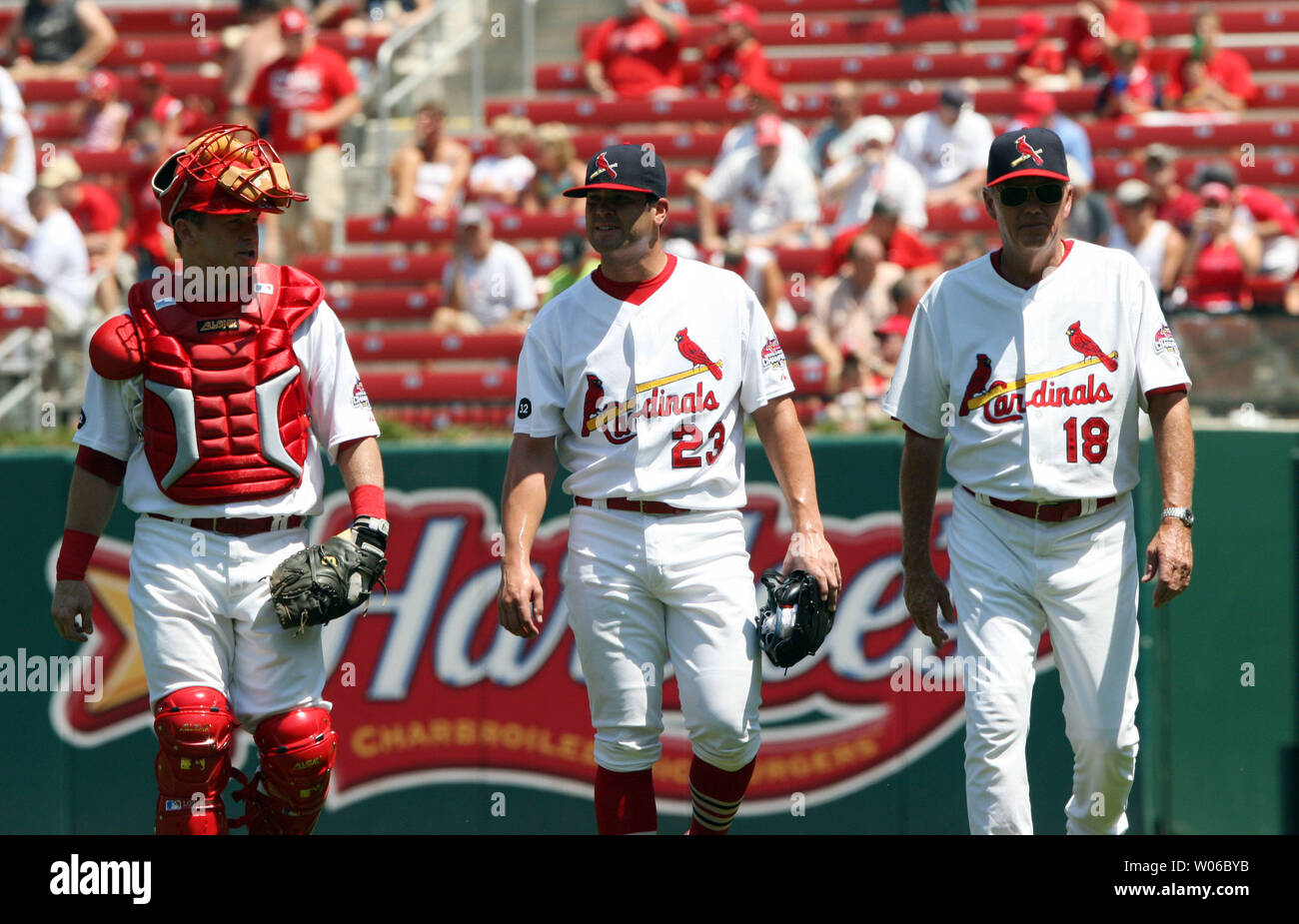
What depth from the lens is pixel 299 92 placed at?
11.9 metres

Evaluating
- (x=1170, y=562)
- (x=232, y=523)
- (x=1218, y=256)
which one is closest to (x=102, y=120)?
(x=1218, y=256)

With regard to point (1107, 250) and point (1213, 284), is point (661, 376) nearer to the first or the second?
point (1107, 250)

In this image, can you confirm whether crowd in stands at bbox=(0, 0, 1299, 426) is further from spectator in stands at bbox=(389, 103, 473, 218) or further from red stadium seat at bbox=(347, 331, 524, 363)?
red stadium seat at bbox=(347, 331, 524, 363)

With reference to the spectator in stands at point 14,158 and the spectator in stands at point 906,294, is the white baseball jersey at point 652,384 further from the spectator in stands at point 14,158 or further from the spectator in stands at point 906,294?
the spectator in stands at point 14,158

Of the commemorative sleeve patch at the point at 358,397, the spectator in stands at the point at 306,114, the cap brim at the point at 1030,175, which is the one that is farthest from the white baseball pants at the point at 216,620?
the spectator in stands at the point at 306,114

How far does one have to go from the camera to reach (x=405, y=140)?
12906mm

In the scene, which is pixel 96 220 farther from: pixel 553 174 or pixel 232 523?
pixel 232 523

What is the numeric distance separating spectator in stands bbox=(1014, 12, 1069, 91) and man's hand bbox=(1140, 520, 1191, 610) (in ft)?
29.7

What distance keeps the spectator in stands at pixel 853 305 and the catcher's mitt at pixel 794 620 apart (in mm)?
4872

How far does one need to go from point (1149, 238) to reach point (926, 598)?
6052 millimetres

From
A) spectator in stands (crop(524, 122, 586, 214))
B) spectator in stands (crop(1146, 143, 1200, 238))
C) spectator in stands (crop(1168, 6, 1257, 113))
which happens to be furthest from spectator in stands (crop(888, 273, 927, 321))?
spectator in stands (crop(1168, 6, 1257, 113))

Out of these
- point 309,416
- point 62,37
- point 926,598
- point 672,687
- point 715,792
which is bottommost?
point 672,687

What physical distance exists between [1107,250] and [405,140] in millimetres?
8754

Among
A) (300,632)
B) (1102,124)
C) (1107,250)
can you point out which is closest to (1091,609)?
(1107,250)
